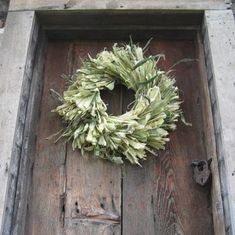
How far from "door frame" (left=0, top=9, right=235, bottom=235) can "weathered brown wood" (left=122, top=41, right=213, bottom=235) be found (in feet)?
0.36

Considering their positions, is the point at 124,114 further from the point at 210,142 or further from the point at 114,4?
the point at 114,4

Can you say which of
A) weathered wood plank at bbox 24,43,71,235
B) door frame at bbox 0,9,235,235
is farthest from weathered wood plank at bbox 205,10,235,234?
weathered wood plank at bbox 24,43,71,235

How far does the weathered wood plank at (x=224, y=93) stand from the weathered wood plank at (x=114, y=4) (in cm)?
8

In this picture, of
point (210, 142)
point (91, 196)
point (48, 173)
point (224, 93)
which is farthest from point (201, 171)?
point (48, 173)

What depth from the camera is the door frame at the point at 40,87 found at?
192 cm

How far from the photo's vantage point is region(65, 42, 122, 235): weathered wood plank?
2.01m

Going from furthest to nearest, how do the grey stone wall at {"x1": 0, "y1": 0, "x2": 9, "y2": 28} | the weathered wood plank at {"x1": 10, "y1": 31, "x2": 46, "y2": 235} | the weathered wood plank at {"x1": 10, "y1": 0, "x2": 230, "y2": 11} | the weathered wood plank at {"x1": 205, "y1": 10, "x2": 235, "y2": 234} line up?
1. the grey stone wall at {"x1": 0, "y1": 0, "x2": 9, "y2": 28}
2. the weathered wood plank at {"x1": 10, "y1": 0, "x2": 230, "y2": 11}
3. the weathered wood plank at {"x1": 10, "y1": 31, "x2": 46, "y2": 235}
4. the weathered wood plank at {"x1": 205, "y1": 10, "x2": 235, "y2": 234}

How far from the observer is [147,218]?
6.69 feet

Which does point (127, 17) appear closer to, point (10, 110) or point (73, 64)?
point (73, 64)

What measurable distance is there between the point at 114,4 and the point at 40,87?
1.92ft

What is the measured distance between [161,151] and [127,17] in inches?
29.8

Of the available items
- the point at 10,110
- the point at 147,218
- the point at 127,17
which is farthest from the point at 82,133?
the point at 127,17

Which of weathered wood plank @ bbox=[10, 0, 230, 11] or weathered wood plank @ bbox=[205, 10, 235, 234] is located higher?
weathered wood plank @ bbox=[10, 0, 230, 11]

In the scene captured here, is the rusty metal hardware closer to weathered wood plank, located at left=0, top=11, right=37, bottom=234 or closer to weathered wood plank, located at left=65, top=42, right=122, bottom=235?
weathered wood plank, located at left=65, top=42, right=122, bottom=235
